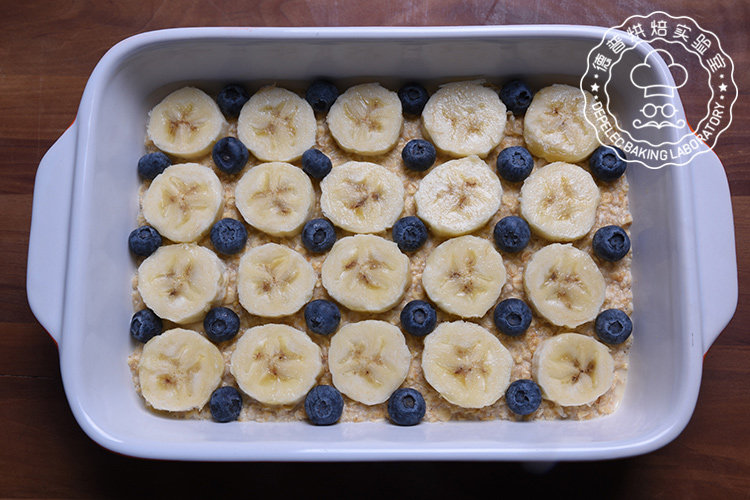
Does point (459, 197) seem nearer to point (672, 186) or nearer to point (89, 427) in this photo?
point (672, 186)

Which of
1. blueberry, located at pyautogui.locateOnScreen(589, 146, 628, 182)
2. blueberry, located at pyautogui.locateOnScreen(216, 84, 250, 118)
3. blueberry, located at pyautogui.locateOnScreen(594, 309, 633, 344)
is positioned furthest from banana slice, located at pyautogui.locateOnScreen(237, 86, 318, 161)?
blueberry, located at pyautogui.locateOnScreen(594, 309, 633, 344)

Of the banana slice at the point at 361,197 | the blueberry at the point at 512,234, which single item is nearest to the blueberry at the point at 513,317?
the blueberry at the point at 512,234

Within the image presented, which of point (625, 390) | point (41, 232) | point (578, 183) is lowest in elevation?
point (625, 390)

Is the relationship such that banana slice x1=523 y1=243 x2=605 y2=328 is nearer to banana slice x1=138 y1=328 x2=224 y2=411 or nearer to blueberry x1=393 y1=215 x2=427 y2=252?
blueberry x1=393 y1=215 x2=427 y2=252

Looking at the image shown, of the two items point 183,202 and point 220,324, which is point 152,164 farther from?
point 220,324

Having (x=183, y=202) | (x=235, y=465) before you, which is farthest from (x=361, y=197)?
(x=235, y=465)

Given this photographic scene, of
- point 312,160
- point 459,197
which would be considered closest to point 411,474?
point 459,197
